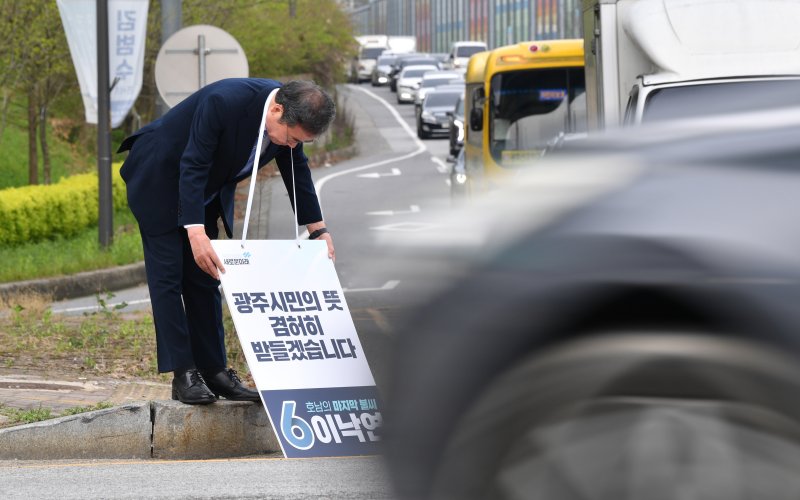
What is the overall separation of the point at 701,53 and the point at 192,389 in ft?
18.1

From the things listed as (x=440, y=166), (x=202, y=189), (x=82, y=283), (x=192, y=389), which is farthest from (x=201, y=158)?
(x=440, y=166)

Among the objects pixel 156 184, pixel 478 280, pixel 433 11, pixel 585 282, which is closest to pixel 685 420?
pixel 585 282

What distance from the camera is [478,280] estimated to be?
9.55ft

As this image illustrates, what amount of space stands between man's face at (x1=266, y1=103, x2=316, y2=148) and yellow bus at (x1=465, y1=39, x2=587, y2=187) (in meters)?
10.2

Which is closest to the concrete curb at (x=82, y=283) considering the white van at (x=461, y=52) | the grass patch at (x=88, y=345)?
the grass patch at (x=88, y=345)

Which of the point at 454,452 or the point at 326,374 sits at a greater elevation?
the point at 454,452

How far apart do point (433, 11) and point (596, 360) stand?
118m

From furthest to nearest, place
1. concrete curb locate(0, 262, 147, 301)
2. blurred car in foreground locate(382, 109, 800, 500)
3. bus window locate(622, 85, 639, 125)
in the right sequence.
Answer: concrete curb locate(0, 262, 147, 301) → bus window locate(622, 85, 639, 125) → blurred car in foreground locate(382, 109, 800, 500)

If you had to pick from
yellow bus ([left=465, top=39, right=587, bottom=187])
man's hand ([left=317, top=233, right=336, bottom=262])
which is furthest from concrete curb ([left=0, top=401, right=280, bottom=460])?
yellow bus ([left=465, top=39, right=587, bottom=187])

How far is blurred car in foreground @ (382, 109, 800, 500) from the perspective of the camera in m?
2.67

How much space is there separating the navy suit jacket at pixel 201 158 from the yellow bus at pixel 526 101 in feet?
32.3

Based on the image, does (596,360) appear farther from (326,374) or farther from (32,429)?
(32,429)

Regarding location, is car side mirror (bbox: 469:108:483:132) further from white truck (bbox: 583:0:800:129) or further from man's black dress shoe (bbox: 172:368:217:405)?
man's black dress shoe (bbox: 172:368:217:405)

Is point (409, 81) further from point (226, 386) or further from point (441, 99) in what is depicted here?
point (226, 386)
